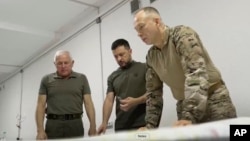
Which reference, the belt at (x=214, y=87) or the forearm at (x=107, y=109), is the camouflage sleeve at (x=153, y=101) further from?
the forearm at (x=107, y=109)

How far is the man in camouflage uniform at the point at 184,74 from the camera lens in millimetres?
1112

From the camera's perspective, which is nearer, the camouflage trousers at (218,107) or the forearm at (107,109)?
the camouflage trousers at (218,107)

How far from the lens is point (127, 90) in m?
2.12

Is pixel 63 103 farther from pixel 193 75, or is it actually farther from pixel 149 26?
pixel 193 75

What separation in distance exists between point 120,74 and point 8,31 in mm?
2438

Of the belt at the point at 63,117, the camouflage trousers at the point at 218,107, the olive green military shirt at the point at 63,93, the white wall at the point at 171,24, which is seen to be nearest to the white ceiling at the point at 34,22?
the white wall at the point at 171,24

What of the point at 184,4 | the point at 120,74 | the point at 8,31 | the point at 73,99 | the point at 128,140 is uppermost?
the point at 8,31

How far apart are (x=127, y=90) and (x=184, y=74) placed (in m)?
0.82

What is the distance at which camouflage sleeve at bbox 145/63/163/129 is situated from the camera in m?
1.44

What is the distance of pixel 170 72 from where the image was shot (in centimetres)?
143

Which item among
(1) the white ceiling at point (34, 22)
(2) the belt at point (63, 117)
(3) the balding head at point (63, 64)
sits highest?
(1) the white ceiling at point (34, 22)

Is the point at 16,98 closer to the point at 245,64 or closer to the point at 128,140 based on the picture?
the point at 245,64

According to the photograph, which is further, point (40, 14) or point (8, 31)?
point (8, 31)

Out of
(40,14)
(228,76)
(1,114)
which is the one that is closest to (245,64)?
(228,76)
